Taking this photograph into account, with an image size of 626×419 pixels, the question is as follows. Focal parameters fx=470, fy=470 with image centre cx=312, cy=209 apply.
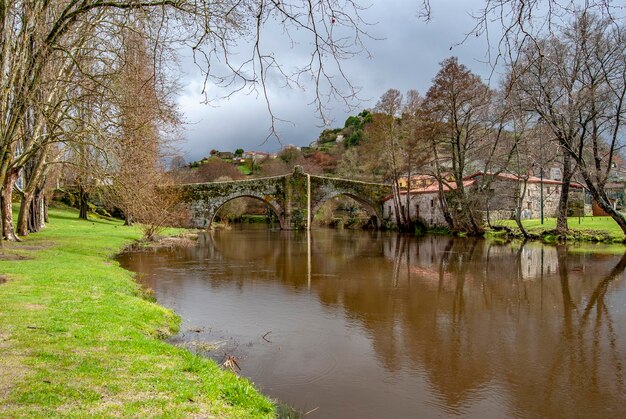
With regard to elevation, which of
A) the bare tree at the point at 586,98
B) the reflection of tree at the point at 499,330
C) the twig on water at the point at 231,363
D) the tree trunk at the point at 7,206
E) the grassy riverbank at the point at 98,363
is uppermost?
the bare tree at the point at 586,98

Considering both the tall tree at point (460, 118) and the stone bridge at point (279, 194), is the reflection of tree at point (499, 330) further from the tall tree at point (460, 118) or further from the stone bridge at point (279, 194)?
the stone bridge at point (279, 194)

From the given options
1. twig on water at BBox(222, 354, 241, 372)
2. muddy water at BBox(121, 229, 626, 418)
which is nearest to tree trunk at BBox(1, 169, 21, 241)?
muddy water at BBox(121, 229, 626, 418)

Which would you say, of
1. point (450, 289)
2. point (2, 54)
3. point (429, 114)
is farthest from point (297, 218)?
point (2, 54)

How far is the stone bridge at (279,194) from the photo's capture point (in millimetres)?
37312

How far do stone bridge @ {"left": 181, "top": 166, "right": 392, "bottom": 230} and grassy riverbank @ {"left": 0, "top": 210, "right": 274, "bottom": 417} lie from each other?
95.1ft

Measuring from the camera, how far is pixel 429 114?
2855 cm

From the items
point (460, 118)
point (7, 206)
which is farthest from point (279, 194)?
point (7, 206)

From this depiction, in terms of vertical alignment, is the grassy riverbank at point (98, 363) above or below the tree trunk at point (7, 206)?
below

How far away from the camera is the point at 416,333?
7.35m

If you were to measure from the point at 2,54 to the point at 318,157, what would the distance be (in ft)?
216

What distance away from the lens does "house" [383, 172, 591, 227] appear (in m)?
29.8

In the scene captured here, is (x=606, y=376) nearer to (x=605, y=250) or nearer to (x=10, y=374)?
(x=10, y=374)

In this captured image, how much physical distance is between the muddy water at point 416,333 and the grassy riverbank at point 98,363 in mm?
698

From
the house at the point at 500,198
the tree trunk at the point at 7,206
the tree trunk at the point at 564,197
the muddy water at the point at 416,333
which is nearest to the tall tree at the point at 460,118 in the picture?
the house at the point at 500,198
